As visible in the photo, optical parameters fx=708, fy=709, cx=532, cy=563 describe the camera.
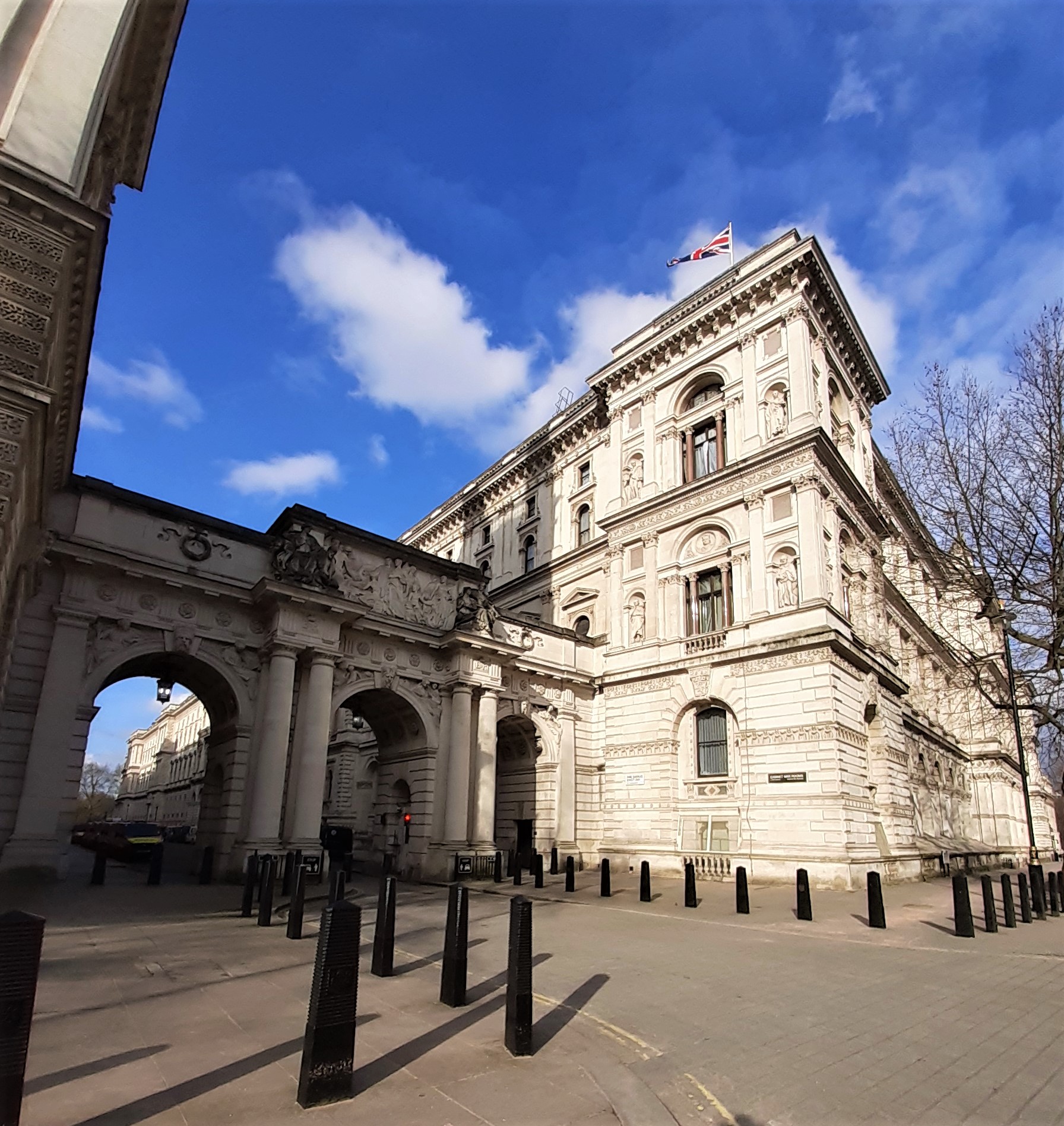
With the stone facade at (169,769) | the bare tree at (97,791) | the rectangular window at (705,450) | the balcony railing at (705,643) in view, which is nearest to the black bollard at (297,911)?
the balcony railing at (705,643)

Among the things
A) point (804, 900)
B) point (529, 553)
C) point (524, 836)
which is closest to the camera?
point (804, 900)

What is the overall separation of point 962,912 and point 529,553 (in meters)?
27.9

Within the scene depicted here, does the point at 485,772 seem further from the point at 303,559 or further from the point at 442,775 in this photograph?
the point at 303,559

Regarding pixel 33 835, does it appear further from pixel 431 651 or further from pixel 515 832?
pixel 515 832

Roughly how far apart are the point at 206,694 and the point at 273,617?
3.50 meters

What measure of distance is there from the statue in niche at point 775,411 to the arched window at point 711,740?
33.5ft

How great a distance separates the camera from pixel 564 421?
36.1m

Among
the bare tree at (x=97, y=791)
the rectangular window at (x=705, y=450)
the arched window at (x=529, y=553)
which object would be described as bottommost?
the bare tree at (x=97, y=791)

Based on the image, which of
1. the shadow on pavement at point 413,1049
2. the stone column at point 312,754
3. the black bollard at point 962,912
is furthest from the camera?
the stone column at point 312,754

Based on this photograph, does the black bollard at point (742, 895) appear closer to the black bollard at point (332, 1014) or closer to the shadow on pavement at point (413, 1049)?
the shadow on pavement at point (413, 1049)

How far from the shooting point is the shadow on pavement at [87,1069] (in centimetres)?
442

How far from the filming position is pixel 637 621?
28688 millimetres

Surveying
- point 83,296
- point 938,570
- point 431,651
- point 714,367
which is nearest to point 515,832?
point 431,651

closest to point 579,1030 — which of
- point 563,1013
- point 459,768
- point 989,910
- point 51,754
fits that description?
point 563,1013
